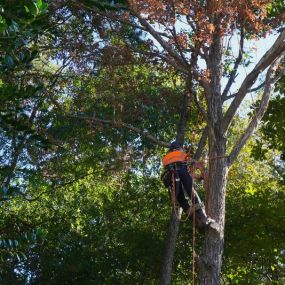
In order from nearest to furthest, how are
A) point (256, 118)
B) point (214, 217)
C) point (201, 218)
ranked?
point (214, 217), point (201, 218), point (256, 118)

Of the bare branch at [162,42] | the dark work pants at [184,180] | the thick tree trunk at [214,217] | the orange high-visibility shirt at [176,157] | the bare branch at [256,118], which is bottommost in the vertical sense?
the thick tree trunk at [214,217]

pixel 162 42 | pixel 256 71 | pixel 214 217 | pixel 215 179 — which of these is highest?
pixel 162 42

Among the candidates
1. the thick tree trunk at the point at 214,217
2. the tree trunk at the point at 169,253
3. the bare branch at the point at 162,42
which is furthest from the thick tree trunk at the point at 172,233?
the thick tree trunk at the point at 214,217

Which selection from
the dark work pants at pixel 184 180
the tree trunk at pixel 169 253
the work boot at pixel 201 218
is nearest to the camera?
the work boot at pixel 201 218

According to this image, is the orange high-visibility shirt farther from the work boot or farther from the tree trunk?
the tree trunk

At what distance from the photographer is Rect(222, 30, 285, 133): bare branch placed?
633 centimetres

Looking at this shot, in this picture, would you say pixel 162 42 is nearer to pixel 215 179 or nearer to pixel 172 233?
pixel 215 179

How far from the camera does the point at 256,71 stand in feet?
21.3

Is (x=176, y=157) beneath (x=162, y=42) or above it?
beneath

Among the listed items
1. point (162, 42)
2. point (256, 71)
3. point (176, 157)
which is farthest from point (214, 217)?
point (162, 42)

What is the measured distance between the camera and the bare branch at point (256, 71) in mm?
6328

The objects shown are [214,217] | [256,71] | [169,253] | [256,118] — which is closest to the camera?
[214,217]

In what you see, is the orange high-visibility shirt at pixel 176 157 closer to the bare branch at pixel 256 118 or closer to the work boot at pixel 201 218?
the bare branch at pixel 256 118

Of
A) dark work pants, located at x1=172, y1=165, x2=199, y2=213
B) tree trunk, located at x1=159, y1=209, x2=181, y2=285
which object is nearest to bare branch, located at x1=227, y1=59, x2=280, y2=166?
dark work pants, located at x1=172, y1=165, x2=199, y2=213
